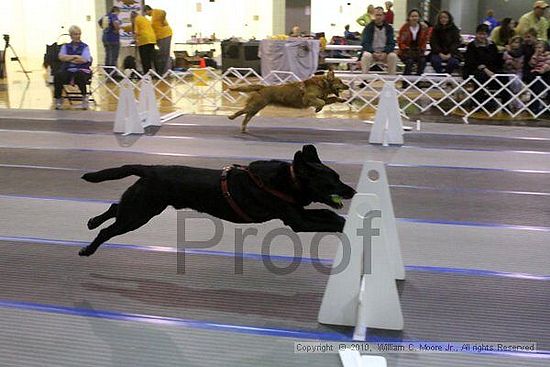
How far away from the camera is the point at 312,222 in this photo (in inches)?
111

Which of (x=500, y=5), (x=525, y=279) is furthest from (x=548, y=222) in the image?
(x=500, y=5)

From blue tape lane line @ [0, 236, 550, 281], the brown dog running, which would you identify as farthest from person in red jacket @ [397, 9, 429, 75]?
blue tape lane line @ [0, 236, 550, 281]

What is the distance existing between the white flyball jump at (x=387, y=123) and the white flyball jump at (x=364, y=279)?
4.44m

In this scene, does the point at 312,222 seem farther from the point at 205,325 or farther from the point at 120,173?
the point at 120,173

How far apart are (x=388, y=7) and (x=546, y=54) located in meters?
5.77

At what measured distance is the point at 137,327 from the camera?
2643 millimetres

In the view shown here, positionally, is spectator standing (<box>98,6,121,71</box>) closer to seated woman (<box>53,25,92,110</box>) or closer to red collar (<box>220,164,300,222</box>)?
seated woman (<box>53,25,92,110</box>)

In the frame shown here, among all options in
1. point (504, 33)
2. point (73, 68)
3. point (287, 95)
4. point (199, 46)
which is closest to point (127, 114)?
point (287, 95)

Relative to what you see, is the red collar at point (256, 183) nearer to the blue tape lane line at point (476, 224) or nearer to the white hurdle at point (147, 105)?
the blue tape lane line at point (476, 224)

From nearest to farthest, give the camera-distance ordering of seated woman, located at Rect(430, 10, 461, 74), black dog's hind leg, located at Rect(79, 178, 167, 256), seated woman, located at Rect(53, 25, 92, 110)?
black dog's hind leg, located at Rect(79, 178, 167, 256) → seated woman, located at Rect(53, 25, 92, 110) → seated woman, located at Rect(430, 10, 461, 74)

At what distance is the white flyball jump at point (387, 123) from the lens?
273 inches

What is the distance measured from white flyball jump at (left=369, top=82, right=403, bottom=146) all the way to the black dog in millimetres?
4228

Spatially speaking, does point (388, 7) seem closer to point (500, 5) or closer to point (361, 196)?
point (500, 5)

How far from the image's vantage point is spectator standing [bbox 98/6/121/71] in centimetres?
1387
